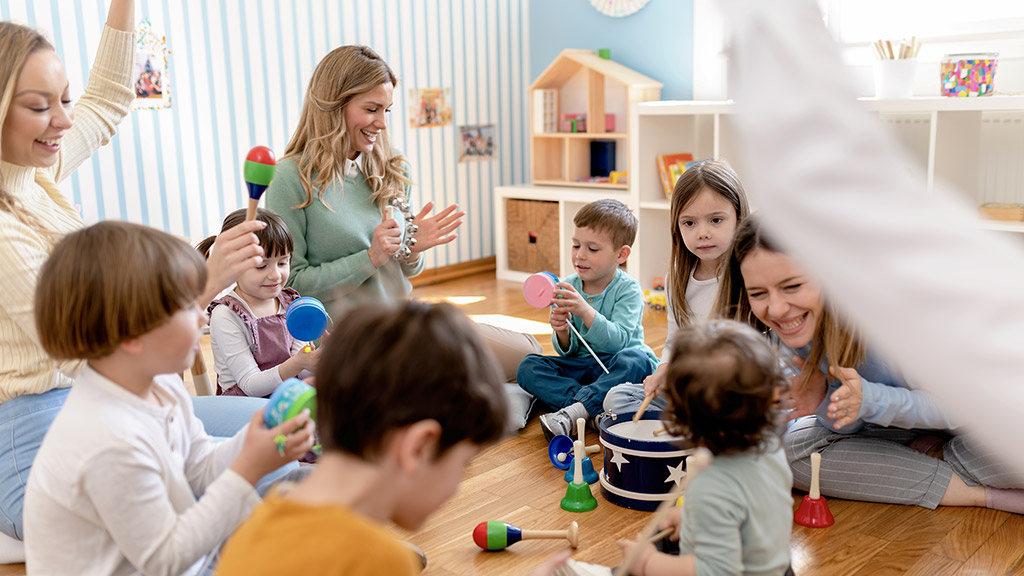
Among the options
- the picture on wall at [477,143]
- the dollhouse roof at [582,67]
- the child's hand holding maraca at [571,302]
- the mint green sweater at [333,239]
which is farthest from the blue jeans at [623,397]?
the picture on wall at [477,143]

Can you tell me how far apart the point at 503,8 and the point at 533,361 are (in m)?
2.83

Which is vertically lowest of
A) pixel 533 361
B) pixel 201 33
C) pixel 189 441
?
pixel 533 361

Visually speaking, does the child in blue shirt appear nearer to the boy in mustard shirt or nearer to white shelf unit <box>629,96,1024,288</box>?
white shelf unit <box>629,96,1024,288</box>

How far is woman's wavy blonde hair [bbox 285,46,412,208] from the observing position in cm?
231

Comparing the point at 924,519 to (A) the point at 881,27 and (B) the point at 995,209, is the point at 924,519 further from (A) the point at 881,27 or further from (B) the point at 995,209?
(A) the point at 881,27

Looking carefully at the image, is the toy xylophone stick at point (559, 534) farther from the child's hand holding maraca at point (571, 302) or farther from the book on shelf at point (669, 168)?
the book on shelf at point (669, 168)

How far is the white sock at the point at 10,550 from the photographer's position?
169cm

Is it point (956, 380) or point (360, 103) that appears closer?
point (956, 380)

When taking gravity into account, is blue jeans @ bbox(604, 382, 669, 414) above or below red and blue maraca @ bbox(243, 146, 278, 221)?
below

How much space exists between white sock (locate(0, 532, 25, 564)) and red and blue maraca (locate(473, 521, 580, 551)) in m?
0.86

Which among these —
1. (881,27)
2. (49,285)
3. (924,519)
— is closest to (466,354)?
(49,285)

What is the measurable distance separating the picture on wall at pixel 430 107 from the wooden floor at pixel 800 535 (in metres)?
2.68

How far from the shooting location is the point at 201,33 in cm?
365

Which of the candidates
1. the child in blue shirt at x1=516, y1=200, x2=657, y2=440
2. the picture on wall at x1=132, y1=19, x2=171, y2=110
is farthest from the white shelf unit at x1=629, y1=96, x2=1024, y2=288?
the picture on wall at x1=132, y1=19, x2=171, y2=110
